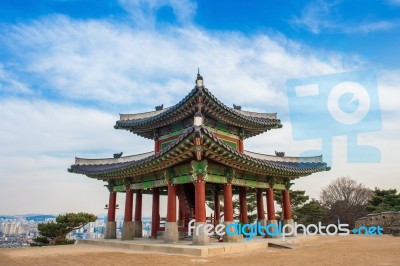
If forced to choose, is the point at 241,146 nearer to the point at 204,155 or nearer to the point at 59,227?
the point at 204,155

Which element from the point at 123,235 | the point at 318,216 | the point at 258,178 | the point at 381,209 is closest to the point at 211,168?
the point at 258,178

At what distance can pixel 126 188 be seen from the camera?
69.6ft

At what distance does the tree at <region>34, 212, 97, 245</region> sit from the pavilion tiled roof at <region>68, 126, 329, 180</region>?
8.14 m

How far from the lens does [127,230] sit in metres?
20.4

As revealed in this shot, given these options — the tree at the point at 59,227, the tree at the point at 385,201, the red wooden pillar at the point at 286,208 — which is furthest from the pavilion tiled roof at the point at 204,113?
the tree at the point at 385,201

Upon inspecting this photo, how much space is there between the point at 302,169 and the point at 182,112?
10.3m

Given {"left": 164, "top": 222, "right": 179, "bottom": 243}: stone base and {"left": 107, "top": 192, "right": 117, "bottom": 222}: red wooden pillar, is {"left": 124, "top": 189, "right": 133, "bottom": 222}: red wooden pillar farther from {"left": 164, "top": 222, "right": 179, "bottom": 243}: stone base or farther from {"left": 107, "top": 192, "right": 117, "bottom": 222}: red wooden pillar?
{"left": 164, "top": 222, "right": 179, "bottom": 243}: stone base

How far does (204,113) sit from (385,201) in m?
37.1

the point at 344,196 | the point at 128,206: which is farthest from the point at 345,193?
the point at 128,206

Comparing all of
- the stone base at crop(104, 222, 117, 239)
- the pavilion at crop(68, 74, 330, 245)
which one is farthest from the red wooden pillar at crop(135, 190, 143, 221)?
the stone base at crop(104, 222, 117, 239)

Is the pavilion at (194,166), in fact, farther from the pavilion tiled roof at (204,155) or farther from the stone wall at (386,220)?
the stone wall at (386,220)

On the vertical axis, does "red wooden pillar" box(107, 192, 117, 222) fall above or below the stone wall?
above

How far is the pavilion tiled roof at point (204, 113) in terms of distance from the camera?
744 inches

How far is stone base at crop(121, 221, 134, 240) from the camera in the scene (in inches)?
797
